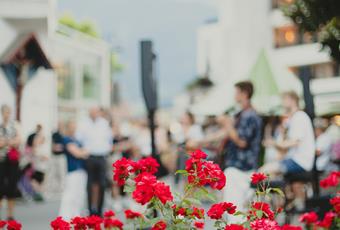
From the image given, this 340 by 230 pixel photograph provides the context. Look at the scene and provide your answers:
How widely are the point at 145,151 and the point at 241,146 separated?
7.76m

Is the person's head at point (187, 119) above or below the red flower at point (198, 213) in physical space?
below

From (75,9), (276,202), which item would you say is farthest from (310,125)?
(75,9)

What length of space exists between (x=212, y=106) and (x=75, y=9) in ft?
197

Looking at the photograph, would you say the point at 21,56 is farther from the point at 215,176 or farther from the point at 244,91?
the point at 215,176

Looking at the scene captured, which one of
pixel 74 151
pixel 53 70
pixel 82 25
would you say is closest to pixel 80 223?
pixel 74 151

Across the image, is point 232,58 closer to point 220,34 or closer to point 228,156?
point 220,34

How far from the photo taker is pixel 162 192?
4250 millimetres

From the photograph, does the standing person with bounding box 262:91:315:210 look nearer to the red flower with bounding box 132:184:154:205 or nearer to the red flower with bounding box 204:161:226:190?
the red flower with bounding box 204:161:226:190

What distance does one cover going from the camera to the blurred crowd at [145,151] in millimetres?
8945

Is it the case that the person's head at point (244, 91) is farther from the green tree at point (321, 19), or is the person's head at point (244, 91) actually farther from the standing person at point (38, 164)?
the standing person at point (38, 164)

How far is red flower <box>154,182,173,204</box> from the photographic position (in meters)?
4.24

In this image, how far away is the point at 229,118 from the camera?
8961mm

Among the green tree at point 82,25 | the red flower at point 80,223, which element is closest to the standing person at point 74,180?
the red flower at point 80,223

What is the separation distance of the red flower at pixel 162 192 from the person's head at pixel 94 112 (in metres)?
8.53
